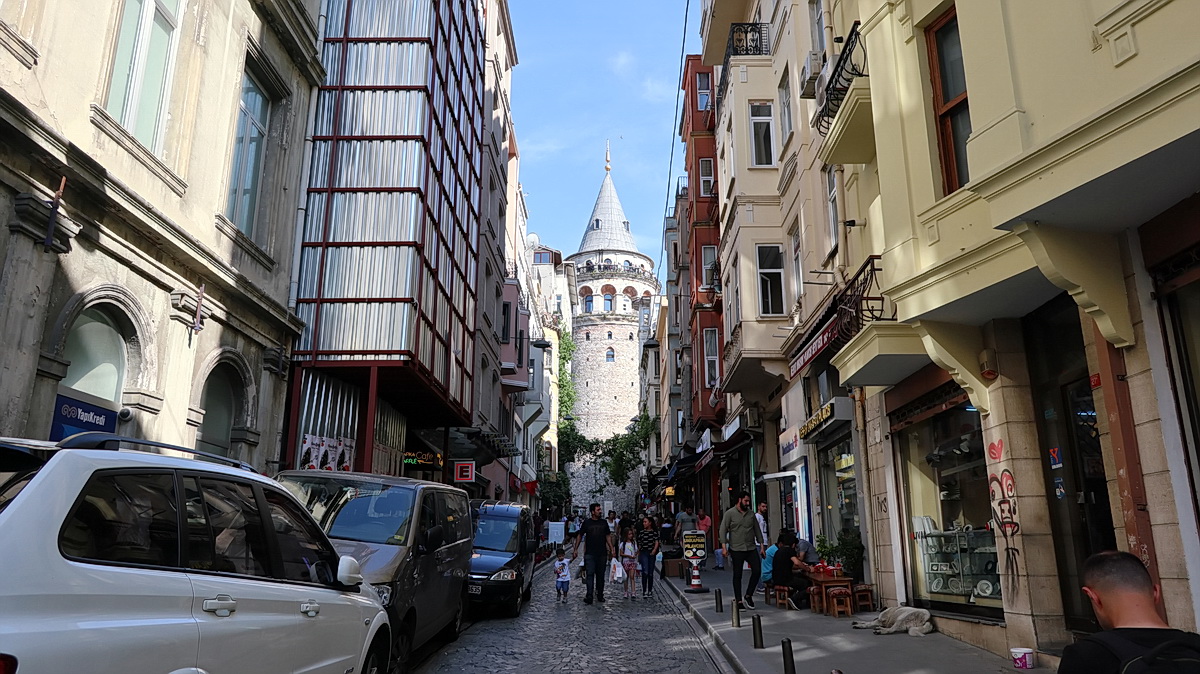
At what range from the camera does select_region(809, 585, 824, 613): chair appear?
12.7 m

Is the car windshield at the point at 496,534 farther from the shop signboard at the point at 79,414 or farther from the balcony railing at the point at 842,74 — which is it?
the balcony railing at the point at 842,74

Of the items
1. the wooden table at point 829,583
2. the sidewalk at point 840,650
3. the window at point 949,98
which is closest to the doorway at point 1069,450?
the sidewalk at point 840,650

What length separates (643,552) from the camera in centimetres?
1825

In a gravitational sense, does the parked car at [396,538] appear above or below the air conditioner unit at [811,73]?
below

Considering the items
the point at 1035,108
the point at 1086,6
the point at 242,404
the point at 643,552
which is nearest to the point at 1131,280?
the point at 1035,108

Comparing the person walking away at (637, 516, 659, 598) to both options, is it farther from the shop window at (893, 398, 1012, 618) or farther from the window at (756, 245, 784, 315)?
the shop window at (893, 398, 1012, 618)

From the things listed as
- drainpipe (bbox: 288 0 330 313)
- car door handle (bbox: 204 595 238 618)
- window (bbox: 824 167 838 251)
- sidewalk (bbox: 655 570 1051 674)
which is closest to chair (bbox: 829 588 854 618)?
sidewalk (bbox: 655 570 1051 674)

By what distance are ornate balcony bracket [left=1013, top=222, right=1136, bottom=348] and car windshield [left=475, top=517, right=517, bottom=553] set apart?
415 inches

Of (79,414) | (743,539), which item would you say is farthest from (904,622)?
(79,414)

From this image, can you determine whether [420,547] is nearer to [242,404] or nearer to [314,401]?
[242,404]

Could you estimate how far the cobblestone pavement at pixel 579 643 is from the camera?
30.2ft

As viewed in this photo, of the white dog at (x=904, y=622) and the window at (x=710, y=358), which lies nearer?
the white dog at (x=904, y=622)

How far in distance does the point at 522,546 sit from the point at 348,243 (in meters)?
7.98

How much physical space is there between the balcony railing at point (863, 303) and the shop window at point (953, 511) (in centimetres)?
159
